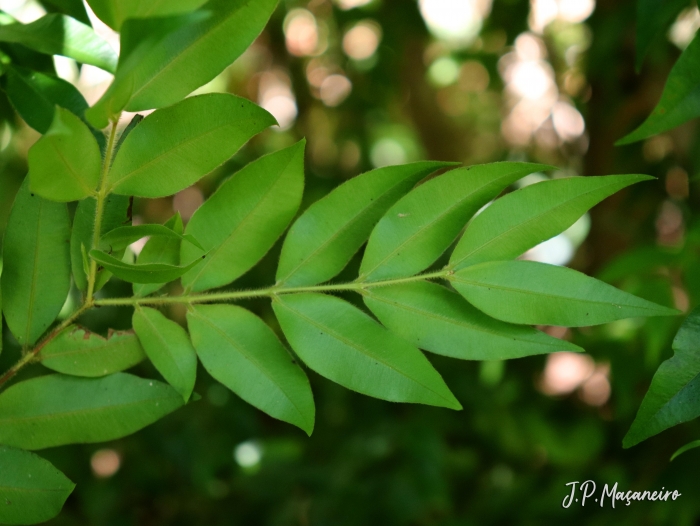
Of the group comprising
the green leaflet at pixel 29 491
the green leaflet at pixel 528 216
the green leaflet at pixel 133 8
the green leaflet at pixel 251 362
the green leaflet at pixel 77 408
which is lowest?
the green leaflet at pixel 29 491

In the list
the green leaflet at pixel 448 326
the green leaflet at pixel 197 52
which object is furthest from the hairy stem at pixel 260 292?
the green leaflet at pixel 197 52

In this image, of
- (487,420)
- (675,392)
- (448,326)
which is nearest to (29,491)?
(448,326)

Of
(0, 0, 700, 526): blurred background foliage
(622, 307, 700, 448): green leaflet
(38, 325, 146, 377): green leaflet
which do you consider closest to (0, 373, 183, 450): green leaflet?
(38, 325, 146, 377): green leaflet

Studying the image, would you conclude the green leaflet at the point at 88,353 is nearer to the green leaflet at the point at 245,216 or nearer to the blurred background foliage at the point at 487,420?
the green leaflet at the point at 245,216

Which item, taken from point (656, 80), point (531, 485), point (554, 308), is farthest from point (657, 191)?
point (554, 308)

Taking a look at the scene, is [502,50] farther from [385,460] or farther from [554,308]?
[554,308]

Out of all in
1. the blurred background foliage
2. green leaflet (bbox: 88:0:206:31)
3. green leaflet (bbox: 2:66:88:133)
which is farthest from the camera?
the blurred background foliage

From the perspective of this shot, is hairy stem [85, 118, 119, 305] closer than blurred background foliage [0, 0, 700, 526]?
Yes

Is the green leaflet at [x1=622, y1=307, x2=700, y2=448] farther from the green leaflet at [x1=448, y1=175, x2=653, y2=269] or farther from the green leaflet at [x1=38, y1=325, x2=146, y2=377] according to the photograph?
the green leaflet at [x1=38, y1=325, x2=146, y2=377]
